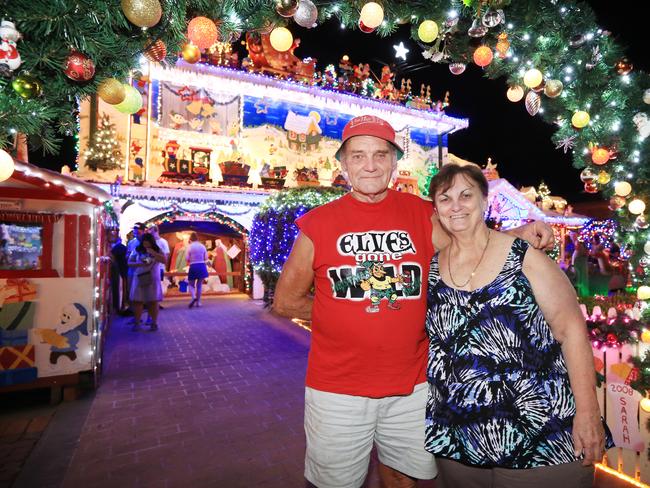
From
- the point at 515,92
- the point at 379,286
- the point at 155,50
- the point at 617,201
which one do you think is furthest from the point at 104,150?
the point at 617,201

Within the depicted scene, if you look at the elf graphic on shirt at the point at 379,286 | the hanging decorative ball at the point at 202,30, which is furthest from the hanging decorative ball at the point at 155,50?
the elf graphic on shirt at the point at 379,286

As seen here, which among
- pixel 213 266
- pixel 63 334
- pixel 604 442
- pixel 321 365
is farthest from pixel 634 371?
pixel 213 266

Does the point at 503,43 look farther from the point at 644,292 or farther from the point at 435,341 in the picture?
the point at 435,341

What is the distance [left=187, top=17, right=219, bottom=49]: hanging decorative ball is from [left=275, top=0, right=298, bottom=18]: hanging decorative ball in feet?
1.08

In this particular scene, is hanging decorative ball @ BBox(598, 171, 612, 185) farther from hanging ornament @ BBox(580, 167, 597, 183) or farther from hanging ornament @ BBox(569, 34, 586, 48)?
hanging ornament @ BBox(569, 34, 586, 48)

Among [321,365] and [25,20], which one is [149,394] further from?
[25,20]

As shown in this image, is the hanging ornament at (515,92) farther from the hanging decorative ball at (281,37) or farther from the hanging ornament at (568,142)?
the hanging decorative ball at (281,37)

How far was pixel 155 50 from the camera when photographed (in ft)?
5.75

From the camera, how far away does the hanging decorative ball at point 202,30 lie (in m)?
1.77

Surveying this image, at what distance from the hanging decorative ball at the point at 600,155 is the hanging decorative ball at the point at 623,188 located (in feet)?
0.60

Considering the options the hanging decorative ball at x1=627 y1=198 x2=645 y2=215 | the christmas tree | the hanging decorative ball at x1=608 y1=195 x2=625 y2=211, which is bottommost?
the hanging decorative ball at x1=627 y1=198 x2=645 y2=215

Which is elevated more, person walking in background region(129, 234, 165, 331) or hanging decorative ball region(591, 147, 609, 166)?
hanging decorative ball region(591, 147, 609, 166)

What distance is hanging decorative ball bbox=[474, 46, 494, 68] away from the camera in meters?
2.71

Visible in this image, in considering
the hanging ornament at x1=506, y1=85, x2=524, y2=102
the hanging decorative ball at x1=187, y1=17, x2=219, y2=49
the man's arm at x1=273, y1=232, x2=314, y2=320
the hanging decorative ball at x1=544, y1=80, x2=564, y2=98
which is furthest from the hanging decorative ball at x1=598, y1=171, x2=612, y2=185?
the hanging decorative ball at x1=187, y1=17, x2=219, y2=49
